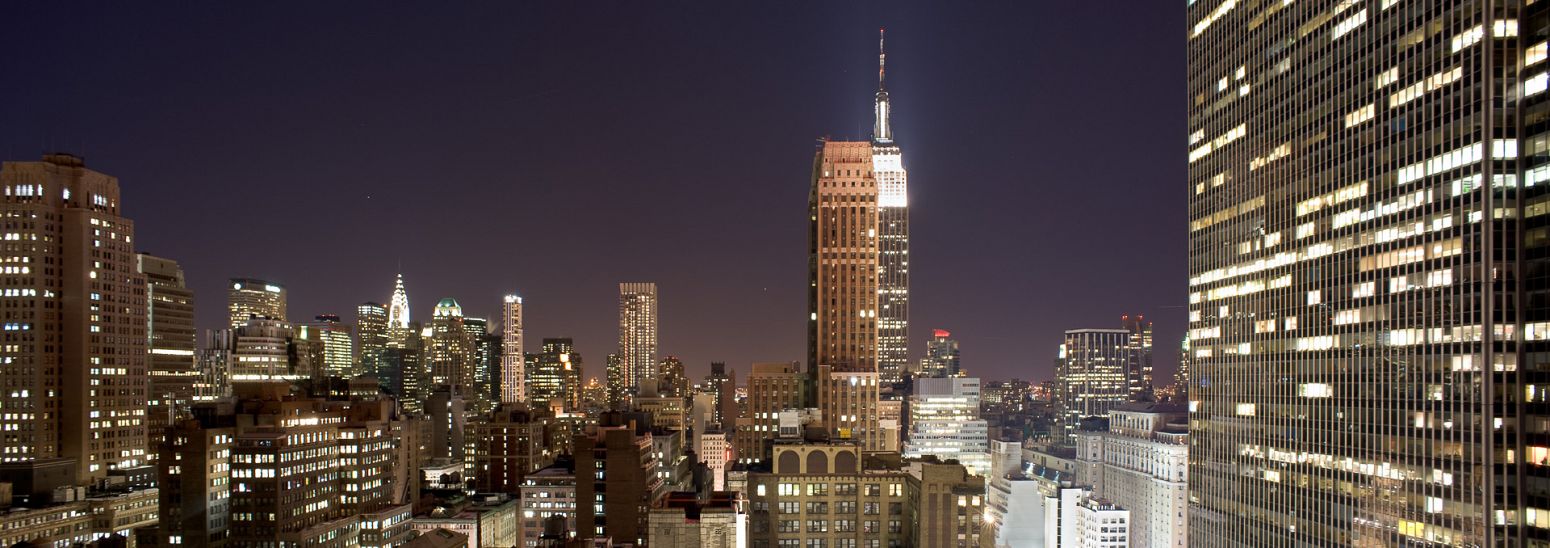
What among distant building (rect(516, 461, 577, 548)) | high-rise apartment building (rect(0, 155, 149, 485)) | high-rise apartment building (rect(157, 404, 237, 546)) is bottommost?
distant building (rect(516, 461, 577, 548))

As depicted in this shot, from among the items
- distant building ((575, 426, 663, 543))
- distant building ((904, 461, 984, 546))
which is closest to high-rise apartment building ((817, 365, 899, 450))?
distant building ((575, 426, 663, 543))

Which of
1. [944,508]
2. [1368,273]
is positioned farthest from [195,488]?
[1368,273]

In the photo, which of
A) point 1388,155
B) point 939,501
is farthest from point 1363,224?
point 939,501

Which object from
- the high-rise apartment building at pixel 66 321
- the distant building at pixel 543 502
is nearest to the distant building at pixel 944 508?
the distant building at pixel 543 502

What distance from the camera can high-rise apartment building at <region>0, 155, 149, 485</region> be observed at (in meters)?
160

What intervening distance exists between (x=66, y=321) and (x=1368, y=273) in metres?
172

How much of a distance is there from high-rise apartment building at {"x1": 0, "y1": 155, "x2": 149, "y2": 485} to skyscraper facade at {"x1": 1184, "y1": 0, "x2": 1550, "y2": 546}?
517 ft

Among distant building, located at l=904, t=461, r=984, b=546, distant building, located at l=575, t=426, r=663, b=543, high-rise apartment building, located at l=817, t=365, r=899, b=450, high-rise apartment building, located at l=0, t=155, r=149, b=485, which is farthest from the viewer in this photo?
high-rise apartment building, located at l=817, t=365, r=899, b=450

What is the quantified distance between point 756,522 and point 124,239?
122 metres

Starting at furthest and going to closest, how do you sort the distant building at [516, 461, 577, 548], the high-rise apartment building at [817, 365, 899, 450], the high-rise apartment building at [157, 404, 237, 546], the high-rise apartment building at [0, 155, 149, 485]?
the high-rise apartment building at [817, 365, 899, 450]
the distant building at [516, 461, 577, 548]
the high-rise apartment building at [0, 155, 149, 485]
the high-rise apartment building at [157, 404, 237, 546]

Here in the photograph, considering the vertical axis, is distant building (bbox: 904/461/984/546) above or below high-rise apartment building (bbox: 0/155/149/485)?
below

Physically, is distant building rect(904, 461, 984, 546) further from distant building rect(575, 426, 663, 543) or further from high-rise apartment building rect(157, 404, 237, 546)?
high-rise apartment building rect(157, 404, 237, 546)

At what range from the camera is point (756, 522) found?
A: 11156 centimetres

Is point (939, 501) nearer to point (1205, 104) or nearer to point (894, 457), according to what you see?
point (894, 457)
